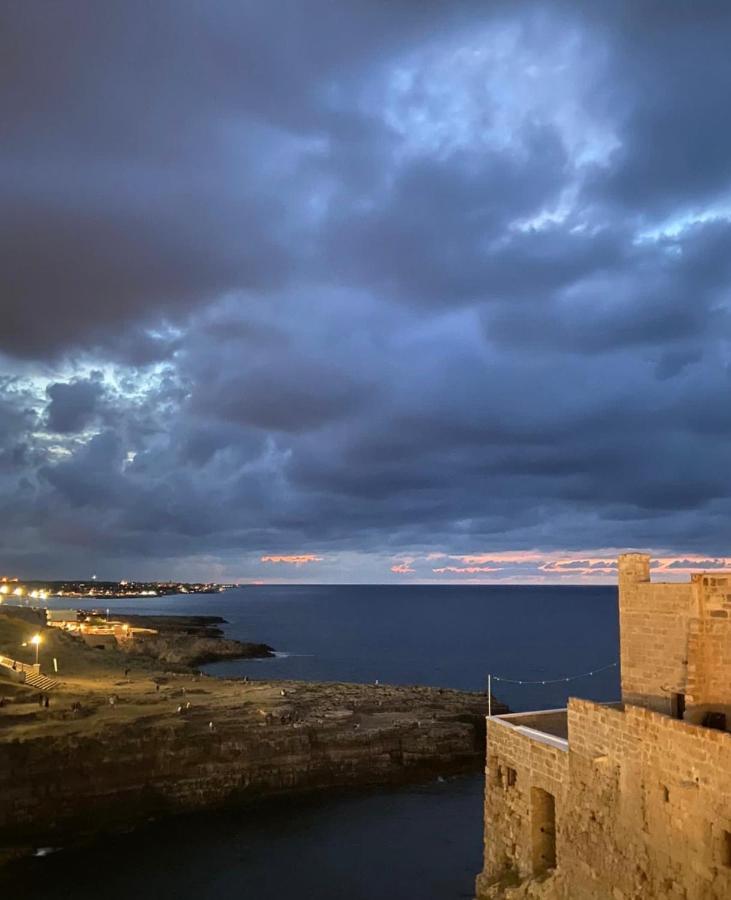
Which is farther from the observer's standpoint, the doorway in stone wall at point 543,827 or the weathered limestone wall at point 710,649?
the doorway in stone wall at point 543,827

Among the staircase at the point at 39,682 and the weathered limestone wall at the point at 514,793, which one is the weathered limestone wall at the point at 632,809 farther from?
the staircase at the point at 39,682

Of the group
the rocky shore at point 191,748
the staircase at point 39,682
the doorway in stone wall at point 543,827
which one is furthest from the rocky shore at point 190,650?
the doorway in stone wall at point 543,827

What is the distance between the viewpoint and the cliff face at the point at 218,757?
3775cm

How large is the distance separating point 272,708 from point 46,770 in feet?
51.0

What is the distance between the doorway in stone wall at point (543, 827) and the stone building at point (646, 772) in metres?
0.02

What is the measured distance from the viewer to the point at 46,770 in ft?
126

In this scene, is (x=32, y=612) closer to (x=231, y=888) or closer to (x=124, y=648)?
(x=124, y=648)

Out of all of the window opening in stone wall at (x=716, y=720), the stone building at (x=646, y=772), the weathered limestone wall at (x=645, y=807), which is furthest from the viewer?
the window opening in stone wall at (x=716, y=720)

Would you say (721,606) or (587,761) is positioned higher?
(721,606)

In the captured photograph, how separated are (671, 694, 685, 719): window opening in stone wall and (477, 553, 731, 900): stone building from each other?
0.02m

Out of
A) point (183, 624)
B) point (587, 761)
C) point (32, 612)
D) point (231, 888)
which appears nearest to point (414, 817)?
point (231, 888)

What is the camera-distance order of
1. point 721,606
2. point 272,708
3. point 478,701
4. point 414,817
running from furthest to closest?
point 478,701 → point 272,708 → point 414,817 → point 721,606

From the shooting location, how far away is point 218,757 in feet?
141

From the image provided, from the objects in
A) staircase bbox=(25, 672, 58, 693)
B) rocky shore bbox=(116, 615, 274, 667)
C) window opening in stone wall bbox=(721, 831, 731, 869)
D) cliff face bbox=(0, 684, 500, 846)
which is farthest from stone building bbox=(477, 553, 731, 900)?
rocky shore bbox=(116, 615, 274, 667)
